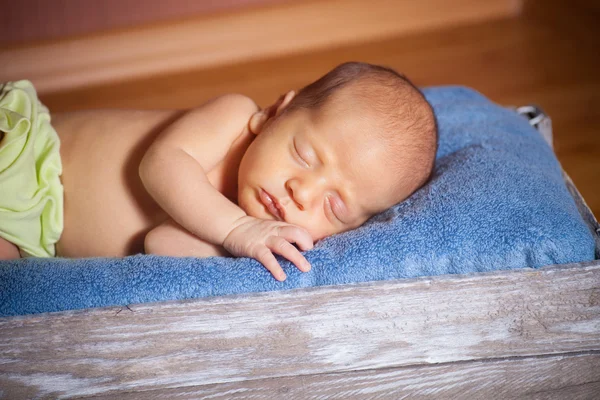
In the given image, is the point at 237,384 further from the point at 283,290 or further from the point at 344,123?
the point at 344,123

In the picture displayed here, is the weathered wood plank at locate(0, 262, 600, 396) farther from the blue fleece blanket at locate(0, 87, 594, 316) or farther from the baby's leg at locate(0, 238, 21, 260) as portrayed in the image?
the baby's leg at locate(0, 238, 21, 260)

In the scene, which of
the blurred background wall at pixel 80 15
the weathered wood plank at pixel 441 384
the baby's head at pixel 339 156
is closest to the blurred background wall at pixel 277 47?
the blurred background wall at pixel 80 15

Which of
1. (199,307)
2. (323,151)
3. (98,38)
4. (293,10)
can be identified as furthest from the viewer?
(293,10)

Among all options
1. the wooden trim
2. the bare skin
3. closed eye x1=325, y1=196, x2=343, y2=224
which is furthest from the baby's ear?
the wooden trim

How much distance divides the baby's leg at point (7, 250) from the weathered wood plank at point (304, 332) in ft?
0.96

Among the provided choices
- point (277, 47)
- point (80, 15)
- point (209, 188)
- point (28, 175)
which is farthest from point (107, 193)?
point (277, 47)

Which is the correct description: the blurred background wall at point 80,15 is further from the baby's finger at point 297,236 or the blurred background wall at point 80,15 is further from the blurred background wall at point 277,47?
the baby's finger at point 297,236

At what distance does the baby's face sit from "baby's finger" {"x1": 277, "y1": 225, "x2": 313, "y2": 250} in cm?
6

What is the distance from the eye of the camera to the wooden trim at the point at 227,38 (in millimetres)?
2463

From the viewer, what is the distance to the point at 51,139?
1265 millimetres

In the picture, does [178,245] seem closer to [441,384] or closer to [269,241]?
[269,241]

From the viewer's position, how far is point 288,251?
3.18ft

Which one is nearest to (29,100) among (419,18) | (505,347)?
(505,347)

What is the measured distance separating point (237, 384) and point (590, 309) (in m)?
0.53
